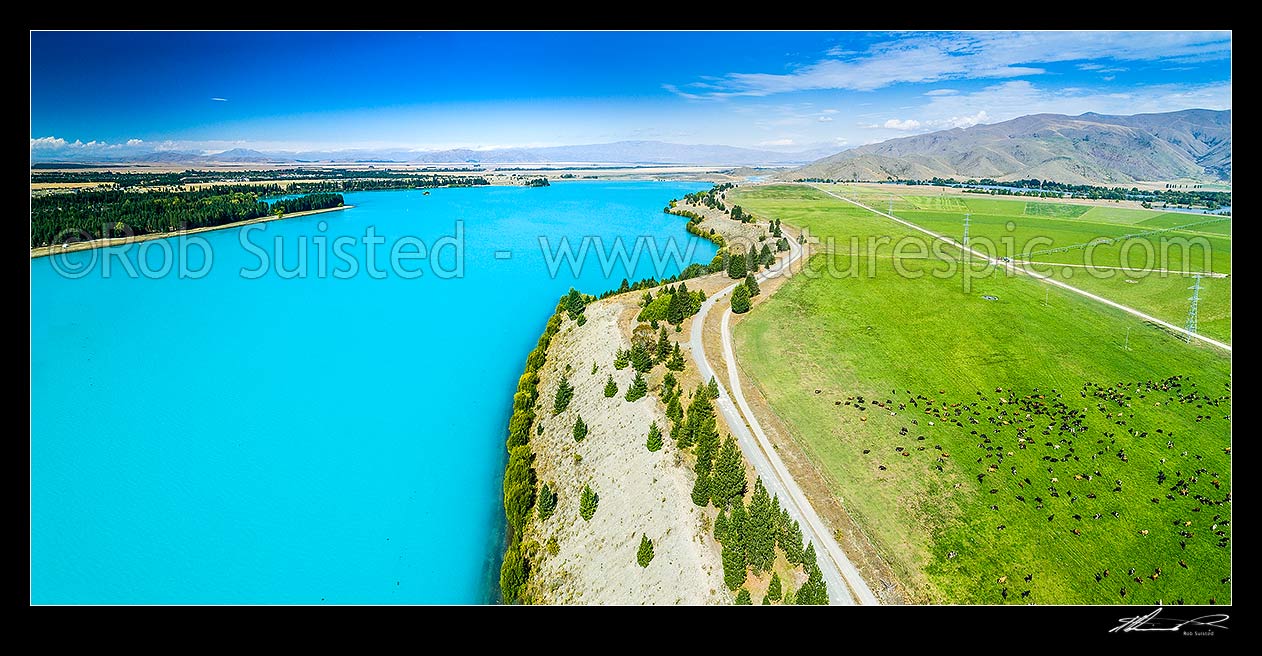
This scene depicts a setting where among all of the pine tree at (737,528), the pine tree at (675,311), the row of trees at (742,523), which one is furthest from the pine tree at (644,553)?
the pine tree at (675,311)

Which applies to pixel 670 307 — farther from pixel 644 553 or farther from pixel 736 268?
pixel 644 553

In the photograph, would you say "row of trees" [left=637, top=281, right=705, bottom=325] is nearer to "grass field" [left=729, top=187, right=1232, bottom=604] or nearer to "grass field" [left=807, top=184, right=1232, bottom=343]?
"grass field" [left=729, top=187, right=1232, bottom=604]

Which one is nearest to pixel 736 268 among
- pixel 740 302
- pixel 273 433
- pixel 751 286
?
pixel 751 286

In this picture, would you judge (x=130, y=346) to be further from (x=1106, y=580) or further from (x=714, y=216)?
(x=714, y=216)

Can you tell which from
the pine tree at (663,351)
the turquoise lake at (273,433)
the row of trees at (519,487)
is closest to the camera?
the row of trees at (519,487)

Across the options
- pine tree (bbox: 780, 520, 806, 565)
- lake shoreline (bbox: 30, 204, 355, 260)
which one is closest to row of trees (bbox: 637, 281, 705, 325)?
pine tree (bbox: 780, 520, 806, 565)

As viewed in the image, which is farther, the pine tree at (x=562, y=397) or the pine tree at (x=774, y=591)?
the pine tree at (x=562, y=397)

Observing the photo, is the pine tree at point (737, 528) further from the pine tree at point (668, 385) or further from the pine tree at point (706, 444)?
the pine tree at point (668, 385)
